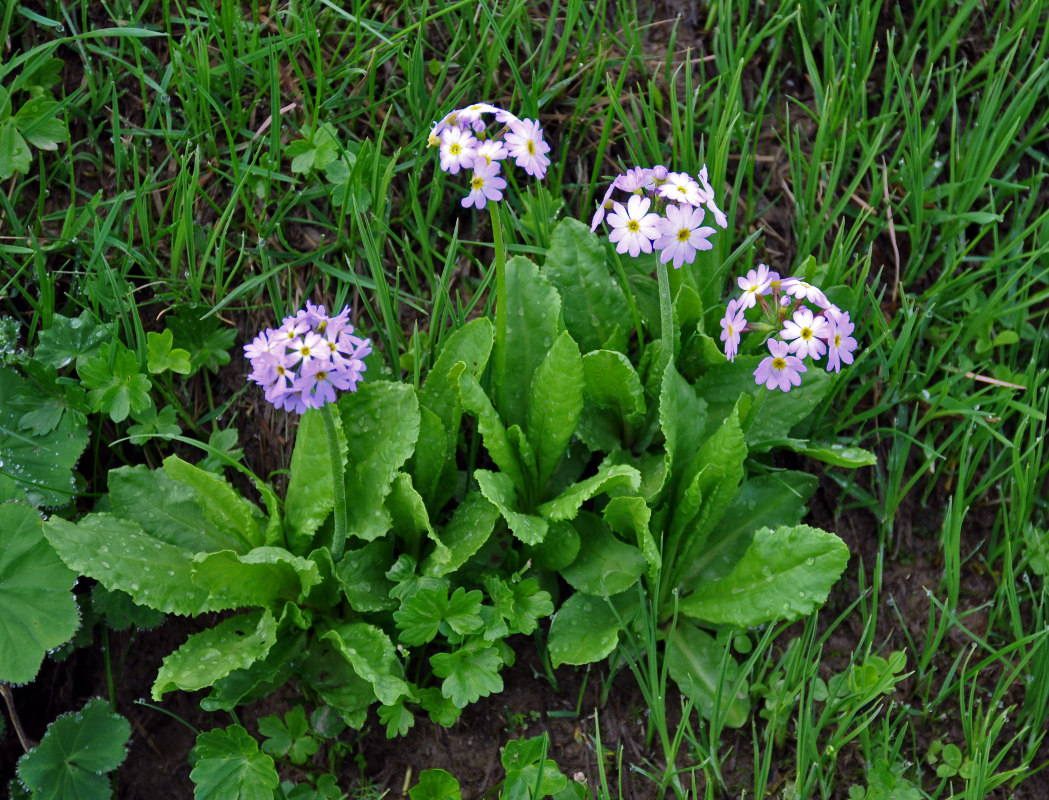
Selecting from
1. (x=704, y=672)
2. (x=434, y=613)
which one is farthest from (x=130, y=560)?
(x=704, y=672)

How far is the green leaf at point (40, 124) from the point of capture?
10.2 feet

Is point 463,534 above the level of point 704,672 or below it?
above

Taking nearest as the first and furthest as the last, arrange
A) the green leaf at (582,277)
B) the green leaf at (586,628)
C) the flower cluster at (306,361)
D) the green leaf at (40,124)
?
the flower cluster at (306,361), the green leaf at (586,628), the green leaf at (582,277), the green leaf at (40,124)

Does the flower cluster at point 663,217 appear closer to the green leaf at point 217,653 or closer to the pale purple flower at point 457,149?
the pale purple flower at point 457,149

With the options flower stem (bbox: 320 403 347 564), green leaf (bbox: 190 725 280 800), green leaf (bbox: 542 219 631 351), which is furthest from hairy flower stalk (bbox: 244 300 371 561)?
green leaf (bbox: 190 725 280 800)

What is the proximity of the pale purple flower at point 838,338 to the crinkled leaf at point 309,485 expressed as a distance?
4.20ft

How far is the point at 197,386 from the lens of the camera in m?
3.16

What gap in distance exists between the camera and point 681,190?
2445mm

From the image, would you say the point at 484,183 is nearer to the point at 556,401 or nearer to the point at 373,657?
the point at 556,401

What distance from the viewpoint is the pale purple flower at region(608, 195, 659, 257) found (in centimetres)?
248

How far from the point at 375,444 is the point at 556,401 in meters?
0.53

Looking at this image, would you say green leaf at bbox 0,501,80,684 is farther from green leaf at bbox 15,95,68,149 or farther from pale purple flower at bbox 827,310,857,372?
pale purple flower at bbox 827,310,857,372

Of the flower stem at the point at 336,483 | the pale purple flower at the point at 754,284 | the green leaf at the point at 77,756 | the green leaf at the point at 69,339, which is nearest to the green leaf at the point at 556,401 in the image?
the pale purple flower at the point at 754,284

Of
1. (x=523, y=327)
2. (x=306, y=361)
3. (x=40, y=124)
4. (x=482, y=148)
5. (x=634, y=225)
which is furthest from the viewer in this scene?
(x=40, y=124)
